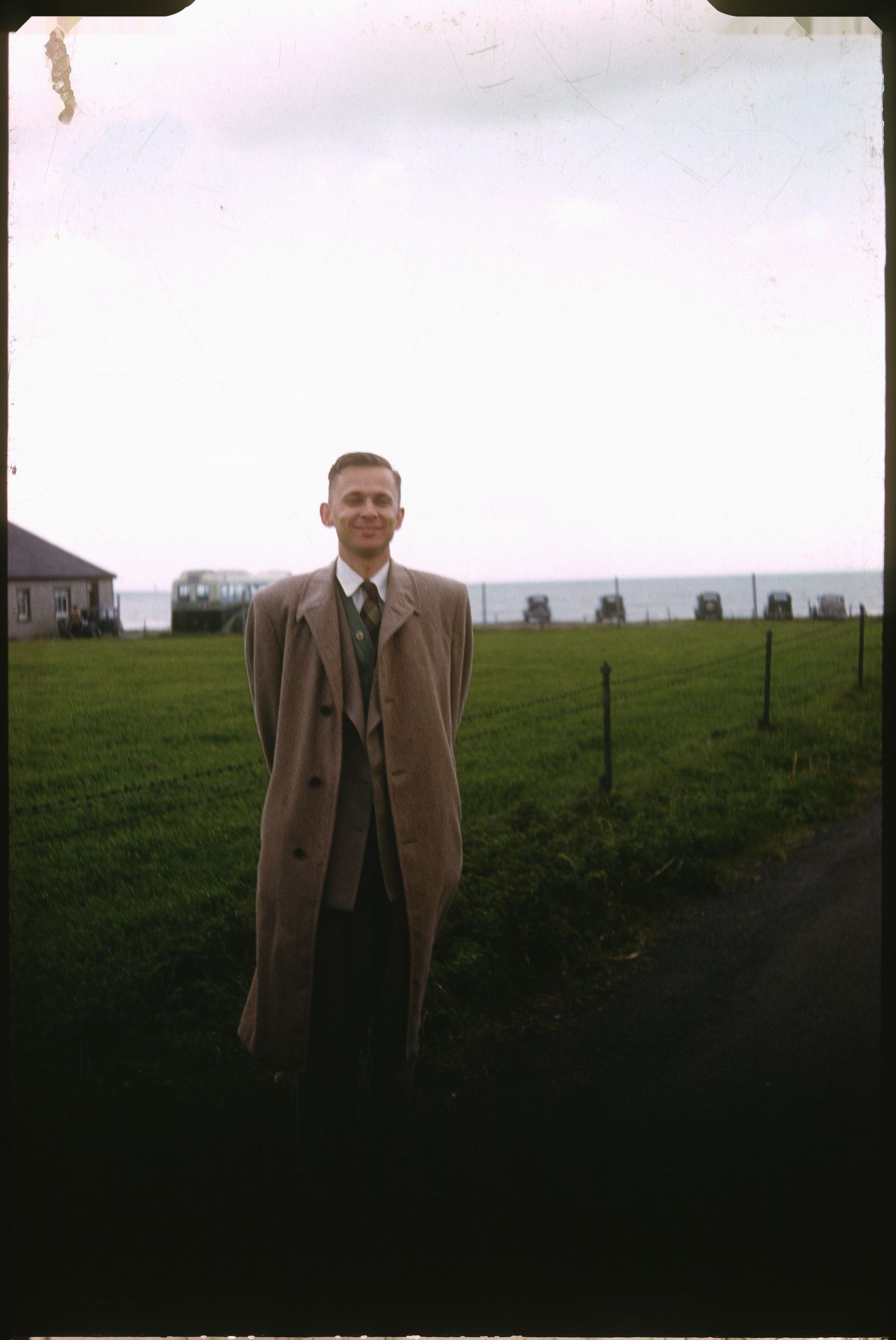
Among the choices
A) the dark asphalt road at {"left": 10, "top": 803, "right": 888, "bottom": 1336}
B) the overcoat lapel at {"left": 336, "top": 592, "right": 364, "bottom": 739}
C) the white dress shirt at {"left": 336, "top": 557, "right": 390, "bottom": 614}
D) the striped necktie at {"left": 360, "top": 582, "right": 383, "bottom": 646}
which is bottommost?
the dark asphalt road at {"left": 10, "top": 803, "right": 888, "bottom": 1336}

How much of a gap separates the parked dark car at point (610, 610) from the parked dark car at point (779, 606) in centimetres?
54

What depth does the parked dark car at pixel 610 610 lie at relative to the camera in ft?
10.8

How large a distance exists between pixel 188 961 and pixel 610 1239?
152cm

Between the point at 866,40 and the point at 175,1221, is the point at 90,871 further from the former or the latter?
the point at 866,40

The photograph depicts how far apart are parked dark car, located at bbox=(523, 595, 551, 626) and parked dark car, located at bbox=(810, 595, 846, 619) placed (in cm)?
99

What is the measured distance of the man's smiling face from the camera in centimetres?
261

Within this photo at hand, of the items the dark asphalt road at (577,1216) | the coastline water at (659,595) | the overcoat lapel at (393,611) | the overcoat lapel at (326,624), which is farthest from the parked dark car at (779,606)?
the overcoat lapel at (326,624)

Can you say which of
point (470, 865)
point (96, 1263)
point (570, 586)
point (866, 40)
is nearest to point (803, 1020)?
point (470, 865)

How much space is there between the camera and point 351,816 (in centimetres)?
255

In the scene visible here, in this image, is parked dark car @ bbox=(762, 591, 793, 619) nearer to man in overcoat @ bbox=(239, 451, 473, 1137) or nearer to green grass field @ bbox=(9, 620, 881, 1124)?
green grass field @ bbox=(9, 620, 881, 1124)

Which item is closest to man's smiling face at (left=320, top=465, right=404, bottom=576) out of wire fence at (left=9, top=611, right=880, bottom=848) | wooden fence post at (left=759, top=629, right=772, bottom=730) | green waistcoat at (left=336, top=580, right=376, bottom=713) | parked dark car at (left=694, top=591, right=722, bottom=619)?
green waistcoat at (left=336, top=580, right=376, bottom=713)

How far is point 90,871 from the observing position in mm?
2963

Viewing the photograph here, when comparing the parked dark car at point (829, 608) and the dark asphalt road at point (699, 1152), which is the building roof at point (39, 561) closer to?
the dark asphalt road at point (699, 1152)

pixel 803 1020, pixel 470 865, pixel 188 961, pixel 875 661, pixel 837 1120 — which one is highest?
pixel 875 661
